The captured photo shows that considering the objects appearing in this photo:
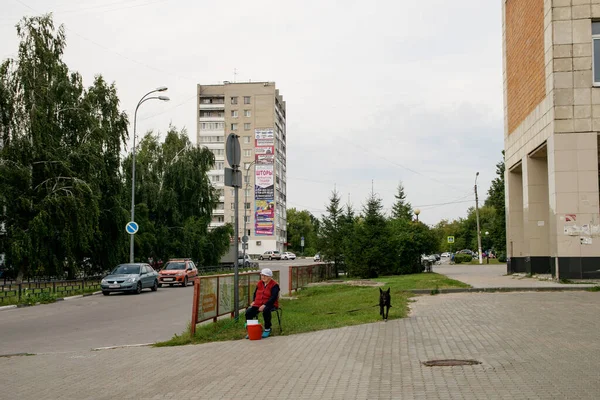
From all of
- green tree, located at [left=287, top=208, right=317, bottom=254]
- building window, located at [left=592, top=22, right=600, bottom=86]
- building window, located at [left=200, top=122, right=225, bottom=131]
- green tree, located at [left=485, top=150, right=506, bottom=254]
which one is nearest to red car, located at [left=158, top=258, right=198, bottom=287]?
building window, located at [left=592, top=22, right=600, bottom=86]

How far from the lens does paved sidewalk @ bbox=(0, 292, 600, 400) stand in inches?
284

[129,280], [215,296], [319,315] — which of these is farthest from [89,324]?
[129,280]

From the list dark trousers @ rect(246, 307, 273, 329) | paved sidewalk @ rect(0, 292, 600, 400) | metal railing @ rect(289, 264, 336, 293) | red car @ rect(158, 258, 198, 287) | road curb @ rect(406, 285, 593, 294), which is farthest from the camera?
red car @ rect(158, 258, 198, 287)

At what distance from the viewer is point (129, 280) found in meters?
29.5

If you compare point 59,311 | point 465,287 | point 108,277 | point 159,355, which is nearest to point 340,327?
point 159,355

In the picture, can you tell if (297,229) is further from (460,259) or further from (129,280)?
(129,280)

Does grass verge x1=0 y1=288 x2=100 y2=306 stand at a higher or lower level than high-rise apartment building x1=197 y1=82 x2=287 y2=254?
lower

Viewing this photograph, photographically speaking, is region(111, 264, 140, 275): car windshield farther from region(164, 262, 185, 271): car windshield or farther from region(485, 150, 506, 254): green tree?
region(485, 150, 506, 254): green tree

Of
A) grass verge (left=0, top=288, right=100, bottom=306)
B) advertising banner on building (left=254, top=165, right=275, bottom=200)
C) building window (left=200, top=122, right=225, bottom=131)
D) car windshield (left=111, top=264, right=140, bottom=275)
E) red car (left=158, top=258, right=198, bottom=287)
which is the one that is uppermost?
building window (left=200, top=122, right=225, bottom=131)

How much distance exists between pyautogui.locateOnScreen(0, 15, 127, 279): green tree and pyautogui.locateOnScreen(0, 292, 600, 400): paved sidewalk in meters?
22.1

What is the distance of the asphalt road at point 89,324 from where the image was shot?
43.0ft

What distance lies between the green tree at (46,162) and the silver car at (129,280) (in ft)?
11.7

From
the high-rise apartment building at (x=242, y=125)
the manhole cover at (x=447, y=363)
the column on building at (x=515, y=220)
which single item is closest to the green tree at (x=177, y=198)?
the column on building at (x=515, y=220)

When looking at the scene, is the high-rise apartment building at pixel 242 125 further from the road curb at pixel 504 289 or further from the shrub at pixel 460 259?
the road curb at pixel 504 289
